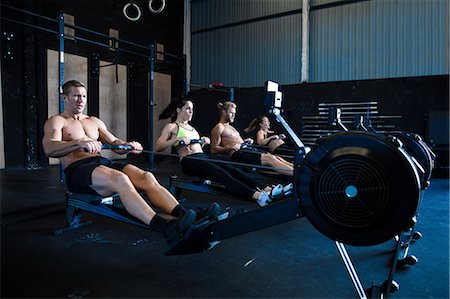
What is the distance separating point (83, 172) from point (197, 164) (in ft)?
3.40

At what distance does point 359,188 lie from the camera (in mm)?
1181

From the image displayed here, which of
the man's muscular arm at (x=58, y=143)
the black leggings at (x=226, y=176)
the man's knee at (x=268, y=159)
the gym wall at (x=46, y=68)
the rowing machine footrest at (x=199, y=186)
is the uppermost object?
the gym wall at (x=46, y=68)

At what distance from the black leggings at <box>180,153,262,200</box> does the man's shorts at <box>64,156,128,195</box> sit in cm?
71

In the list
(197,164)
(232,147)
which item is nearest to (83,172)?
(197,164)

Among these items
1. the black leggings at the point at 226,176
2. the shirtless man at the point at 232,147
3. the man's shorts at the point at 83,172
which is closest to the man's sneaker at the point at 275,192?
the black leggings at the point at 226,176

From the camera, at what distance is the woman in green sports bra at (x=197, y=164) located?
2666mm

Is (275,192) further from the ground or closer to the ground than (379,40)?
closer to the ground

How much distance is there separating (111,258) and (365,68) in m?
6.30

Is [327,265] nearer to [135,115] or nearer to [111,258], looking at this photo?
[111,258]

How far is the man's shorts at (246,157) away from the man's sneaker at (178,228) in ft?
6.32

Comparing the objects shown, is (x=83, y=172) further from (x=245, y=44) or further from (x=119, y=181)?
(x=245, y=44)

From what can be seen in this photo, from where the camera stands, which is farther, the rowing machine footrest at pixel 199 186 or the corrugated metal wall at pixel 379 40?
the corrugated metal wall at pixel 379 40

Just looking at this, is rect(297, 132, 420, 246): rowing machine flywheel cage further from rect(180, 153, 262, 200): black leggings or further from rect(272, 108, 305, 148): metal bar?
rect(180, 153, 262, 200): black leggings

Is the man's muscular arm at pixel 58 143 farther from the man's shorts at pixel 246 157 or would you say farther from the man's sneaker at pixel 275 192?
the man's shorts at pixel 246 157
